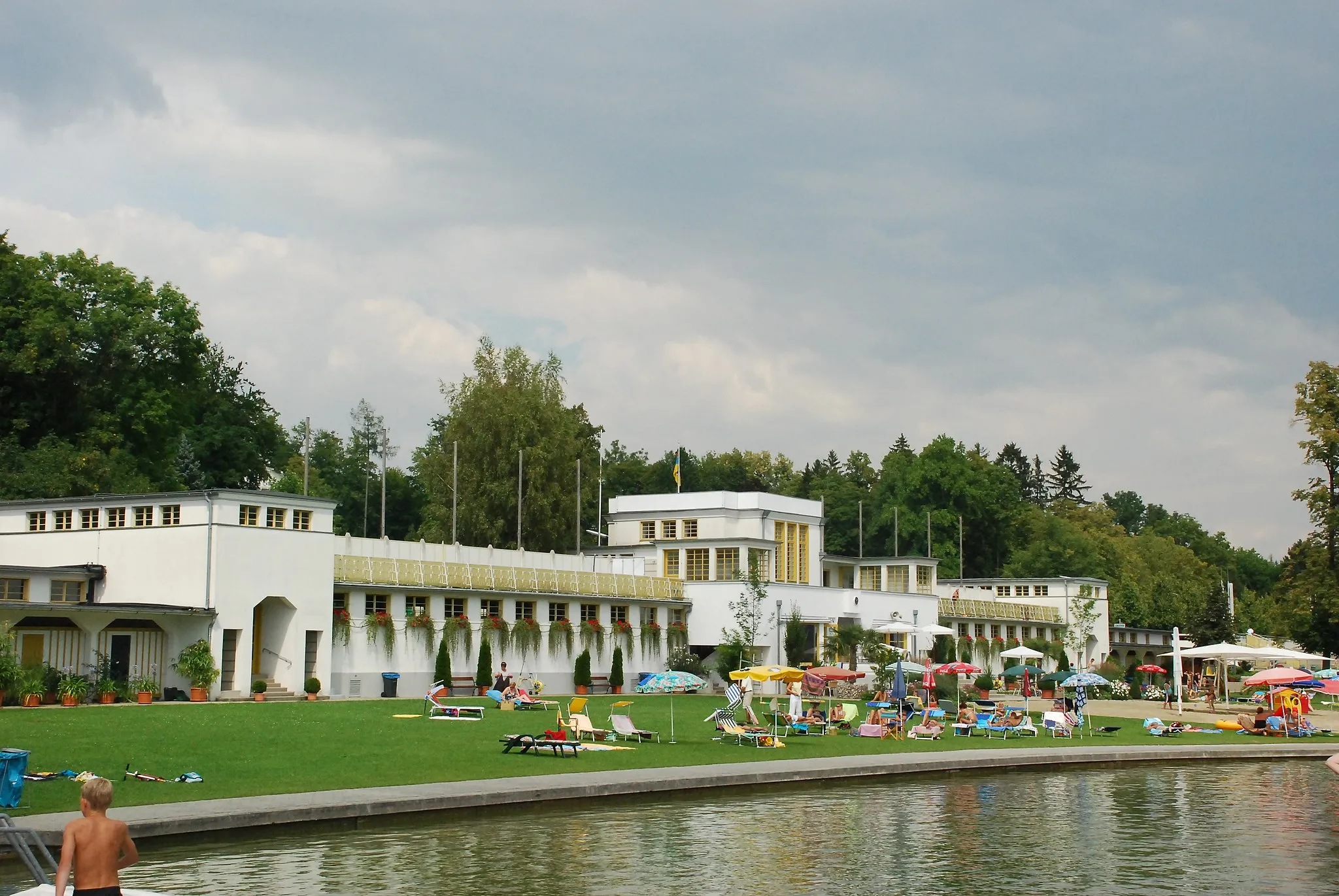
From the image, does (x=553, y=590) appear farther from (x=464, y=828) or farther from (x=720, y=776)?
(x=464, y=828)

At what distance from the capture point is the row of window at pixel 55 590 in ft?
141

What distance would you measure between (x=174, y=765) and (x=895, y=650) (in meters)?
43.3

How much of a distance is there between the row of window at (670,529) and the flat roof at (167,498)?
22346 millimetres

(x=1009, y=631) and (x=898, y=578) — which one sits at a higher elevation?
(x=898, y=578)

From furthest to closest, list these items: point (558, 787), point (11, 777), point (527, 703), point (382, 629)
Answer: point (382, 629) → point (527, 703) → point (558, 787) → point (11, 777)

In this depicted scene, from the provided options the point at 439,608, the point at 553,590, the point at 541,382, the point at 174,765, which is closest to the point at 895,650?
the point at 553,590

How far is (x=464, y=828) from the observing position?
20875 millimetres

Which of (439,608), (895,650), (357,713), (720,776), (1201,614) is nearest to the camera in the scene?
(720,776)

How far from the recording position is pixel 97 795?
11.8 meters

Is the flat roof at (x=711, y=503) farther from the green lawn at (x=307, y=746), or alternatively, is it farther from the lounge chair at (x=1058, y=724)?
the lounge chair at (x=1058, y=724)

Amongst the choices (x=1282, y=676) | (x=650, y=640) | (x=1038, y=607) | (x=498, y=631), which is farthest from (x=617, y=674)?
(x=1038, y=607)

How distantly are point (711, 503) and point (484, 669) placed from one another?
1765cm

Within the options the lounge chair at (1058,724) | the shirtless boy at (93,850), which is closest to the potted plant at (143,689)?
the lounge chair at (1058,724)

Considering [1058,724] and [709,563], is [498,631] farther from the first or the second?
[1058,724]
